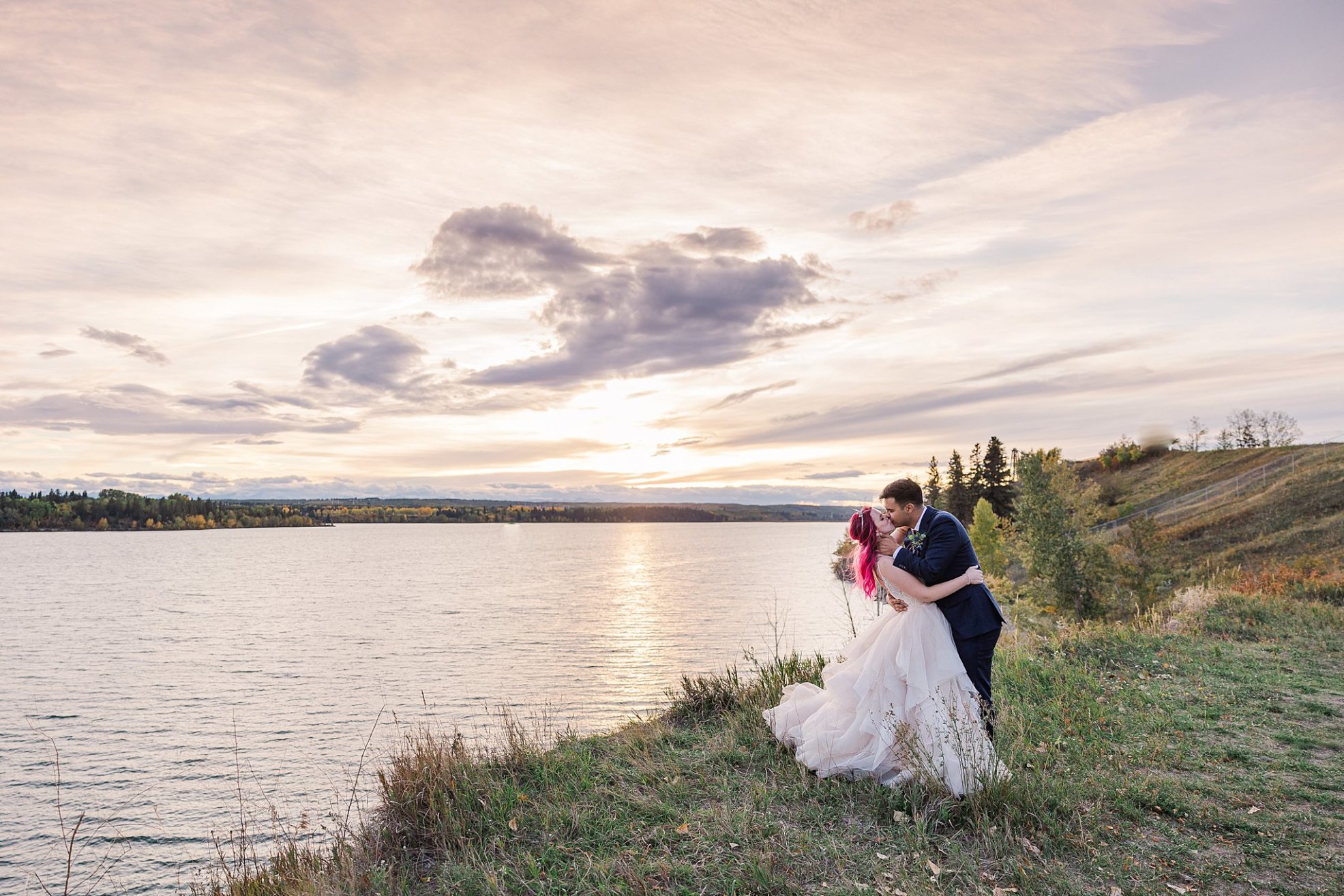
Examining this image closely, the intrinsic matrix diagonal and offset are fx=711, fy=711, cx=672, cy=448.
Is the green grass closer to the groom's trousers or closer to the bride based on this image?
the bride

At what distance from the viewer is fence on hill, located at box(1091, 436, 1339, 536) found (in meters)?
48.6

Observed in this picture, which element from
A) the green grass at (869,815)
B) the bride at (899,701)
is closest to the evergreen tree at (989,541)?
the green grass at (869,815)

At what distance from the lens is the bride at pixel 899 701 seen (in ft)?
19.8

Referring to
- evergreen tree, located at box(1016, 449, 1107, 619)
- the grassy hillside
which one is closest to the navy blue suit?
the grassy hillside

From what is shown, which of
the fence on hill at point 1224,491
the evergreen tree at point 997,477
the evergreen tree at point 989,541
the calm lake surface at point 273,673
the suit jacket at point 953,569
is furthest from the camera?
the evergreen tree at point 997,477

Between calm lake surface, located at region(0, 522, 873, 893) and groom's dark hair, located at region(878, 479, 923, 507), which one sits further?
calm lake surface, located at region(0, 522, 873, 893)

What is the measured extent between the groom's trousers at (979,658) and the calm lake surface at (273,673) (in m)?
7.14

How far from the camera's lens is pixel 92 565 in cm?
8662

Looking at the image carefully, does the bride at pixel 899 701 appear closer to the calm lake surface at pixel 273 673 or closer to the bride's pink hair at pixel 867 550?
the bride's pink hair at pixel 867 550

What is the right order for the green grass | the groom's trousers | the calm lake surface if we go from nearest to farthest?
the green grass → the groom's trousers → the calm lake surface

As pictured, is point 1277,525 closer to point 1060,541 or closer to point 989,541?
point 1060,541

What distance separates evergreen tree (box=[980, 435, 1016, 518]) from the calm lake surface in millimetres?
22595

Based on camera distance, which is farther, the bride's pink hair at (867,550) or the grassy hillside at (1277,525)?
the grassy hillside at (1277,525)

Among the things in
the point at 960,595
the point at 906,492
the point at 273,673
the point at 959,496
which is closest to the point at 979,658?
the point at 960,595
